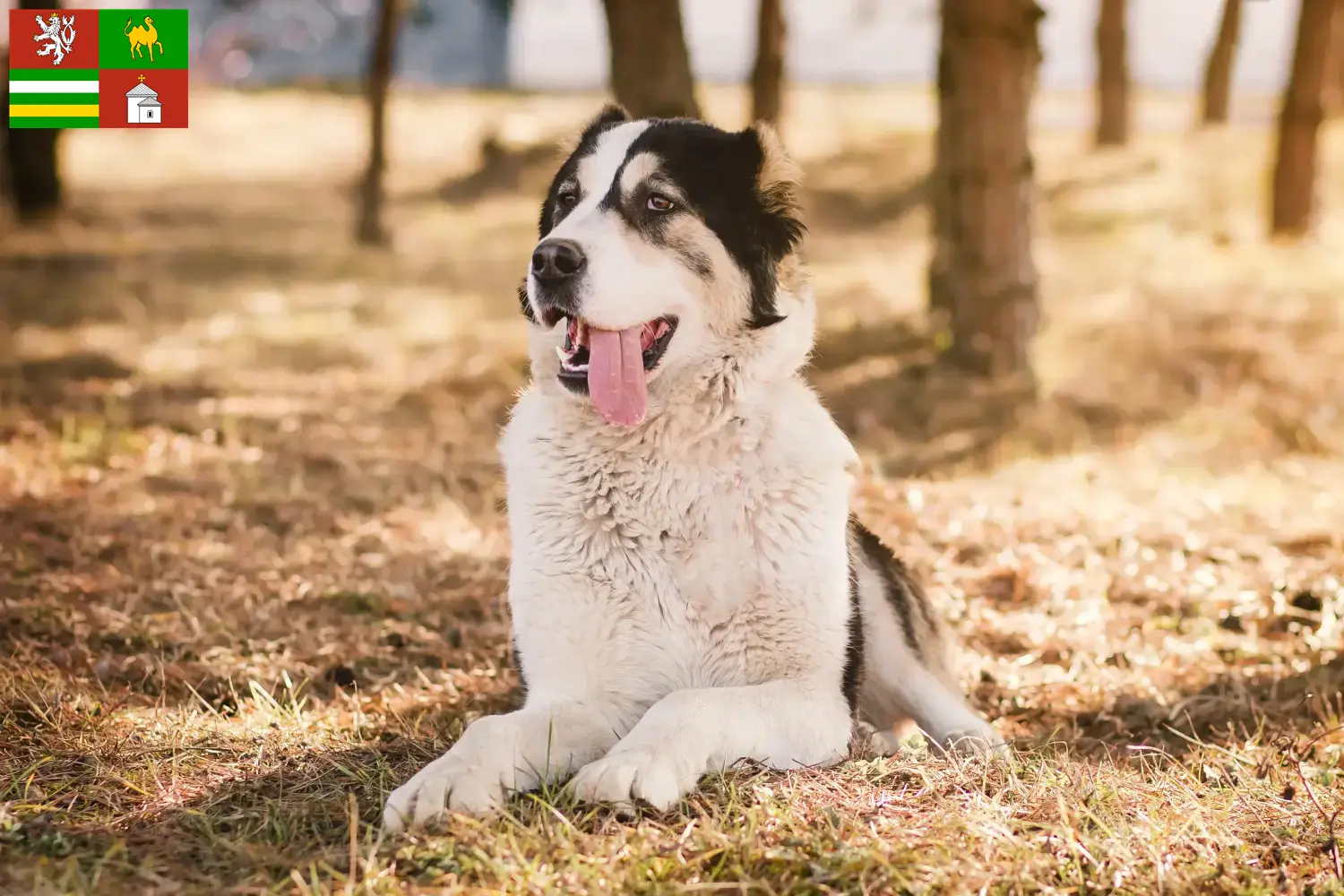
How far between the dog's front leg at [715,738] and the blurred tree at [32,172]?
57.6 ft

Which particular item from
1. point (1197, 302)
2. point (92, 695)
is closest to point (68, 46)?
point (92, 695)

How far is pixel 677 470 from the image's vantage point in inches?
153

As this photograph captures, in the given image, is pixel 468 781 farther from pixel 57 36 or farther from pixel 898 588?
pixel 57 36

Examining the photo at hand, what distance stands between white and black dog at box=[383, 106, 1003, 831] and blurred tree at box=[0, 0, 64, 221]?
1680cm

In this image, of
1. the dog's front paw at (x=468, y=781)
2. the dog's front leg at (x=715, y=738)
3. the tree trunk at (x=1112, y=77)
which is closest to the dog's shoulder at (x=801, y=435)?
the dog's front leg at (x=715, y=738)

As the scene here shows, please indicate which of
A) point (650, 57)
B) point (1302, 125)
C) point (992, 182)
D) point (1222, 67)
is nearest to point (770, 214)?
point (650, 57)

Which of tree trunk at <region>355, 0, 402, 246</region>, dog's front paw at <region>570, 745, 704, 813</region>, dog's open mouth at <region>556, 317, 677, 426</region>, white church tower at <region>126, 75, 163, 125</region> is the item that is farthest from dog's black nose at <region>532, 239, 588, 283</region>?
tree trunk at <region>355, 0, 402, 246</region>

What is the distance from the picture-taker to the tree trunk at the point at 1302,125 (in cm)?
1408

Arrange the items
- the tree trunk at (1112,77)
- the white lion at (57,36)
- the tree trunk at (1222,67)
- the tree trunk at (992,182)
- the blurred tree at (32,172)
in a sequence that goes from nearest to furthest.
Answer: the white lion at (57,36) → the tree trunk at (992,182) → the blurred tree at (32,172) → the tree trunk at (1112,77) → the tree trunk at (1222,67)

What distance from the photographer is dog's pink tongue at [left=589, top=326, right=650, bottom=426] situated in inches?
148

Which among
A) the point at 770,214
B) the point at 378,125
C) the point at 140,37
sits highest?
the point at 378,125

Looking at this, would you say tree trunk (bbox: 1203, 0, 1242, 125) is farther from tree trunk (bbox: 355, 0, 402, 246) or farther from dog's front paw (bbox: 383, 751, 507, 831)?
dog's front paw (bbox: 383, 751, 507, 831)

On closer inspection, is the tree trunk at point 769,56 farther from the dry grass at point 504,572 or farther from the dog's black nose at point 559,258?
the dog's black nose at point 559,258

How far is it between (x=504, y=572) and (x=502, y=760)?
3.06m
